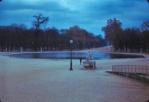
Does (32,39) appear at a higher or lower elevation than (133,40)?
higher

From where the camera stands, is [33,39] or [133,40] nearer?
[133,40]

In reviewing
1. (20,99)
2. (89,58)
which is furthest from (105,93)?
(89,58)

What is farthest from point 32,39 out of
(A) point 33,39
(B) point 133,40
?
(B) point 133,40

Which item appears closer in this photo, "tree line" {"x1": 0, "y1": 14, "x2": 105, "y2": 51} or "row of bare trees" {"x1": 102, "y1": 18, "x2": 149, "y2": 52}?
"row of bare trees" {"x1": 102, "y1": 18, "x2": 149, "y2": 52}

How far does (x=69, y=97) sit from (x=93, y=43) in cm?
11923

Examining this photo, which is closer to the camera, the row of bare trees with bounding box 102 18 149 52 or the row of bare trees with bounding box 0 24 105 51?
the row of bare trees with bounding box 102 18 149 52

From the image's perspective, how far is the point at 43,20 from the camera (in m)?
89.5

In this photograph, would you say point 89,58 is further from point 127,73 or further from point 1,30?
point 1,30

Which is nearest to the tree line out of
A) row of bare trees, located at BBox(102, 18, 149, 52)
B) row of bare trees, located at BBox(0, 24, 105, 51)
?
row of bare trees, located at BBox(0, 24, 105, 51)

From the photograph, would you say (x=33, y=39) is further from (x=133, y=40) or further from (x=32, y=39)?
(x=133, y=40)

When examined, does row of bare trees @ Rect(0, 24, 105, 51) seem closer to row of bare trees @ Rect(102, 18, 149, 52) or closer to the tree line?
the tree line

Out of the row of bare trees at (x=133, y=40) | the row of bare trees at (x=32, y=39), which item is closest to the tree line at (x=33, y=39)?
the row of bare trees at (x=32, y=39)

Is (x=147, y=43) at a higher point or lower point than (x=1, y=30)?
lower

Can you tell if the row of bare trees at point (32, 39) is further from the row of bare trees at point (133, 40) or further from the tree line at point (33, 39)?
the row of bare trees at point (133, 40)
